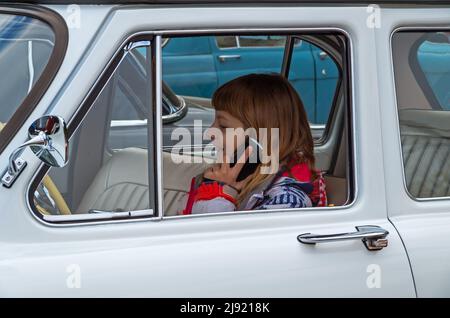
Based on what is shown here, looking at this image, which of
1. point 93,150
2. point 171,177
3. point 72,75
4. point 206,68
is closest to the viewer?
point 72,75

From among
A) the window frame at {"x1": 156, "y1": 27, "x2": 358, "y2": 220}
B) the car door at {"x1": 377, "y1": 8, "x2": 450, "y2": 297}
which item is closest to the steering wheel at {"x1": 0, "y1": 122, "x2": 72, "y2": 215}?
the window frame at {"x1": 156, "y1": 27, "x2": 358, "y2": 220}

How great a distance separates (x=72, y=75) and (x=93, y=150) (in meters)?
0.41

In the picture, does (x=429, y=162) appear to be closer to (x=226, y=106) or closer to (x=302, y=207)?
(x=302, y=207)

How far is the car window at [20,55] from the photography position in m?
2.25

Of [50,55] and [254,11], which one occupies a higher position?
[254,11]

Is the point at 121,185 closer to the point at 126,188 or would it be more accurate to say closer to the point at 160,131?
the point at 126,188

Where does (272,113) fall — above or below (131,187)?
above

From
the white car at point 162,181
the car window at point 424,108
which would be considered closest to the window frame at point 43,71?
the white car at point 162,181

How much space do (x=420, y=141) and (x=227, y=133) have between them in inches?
22.7

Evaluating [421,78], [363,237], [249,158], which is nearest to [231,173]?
[249,158]

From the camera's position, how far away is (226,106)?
8.86 feet

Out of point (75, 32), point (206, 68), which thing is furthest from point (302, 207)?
point (206, 68)

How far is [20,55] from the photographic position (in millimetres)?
2295

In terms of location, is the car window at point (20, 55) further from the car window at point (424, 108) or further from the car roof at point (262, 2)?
the car window at point (424, 108)
